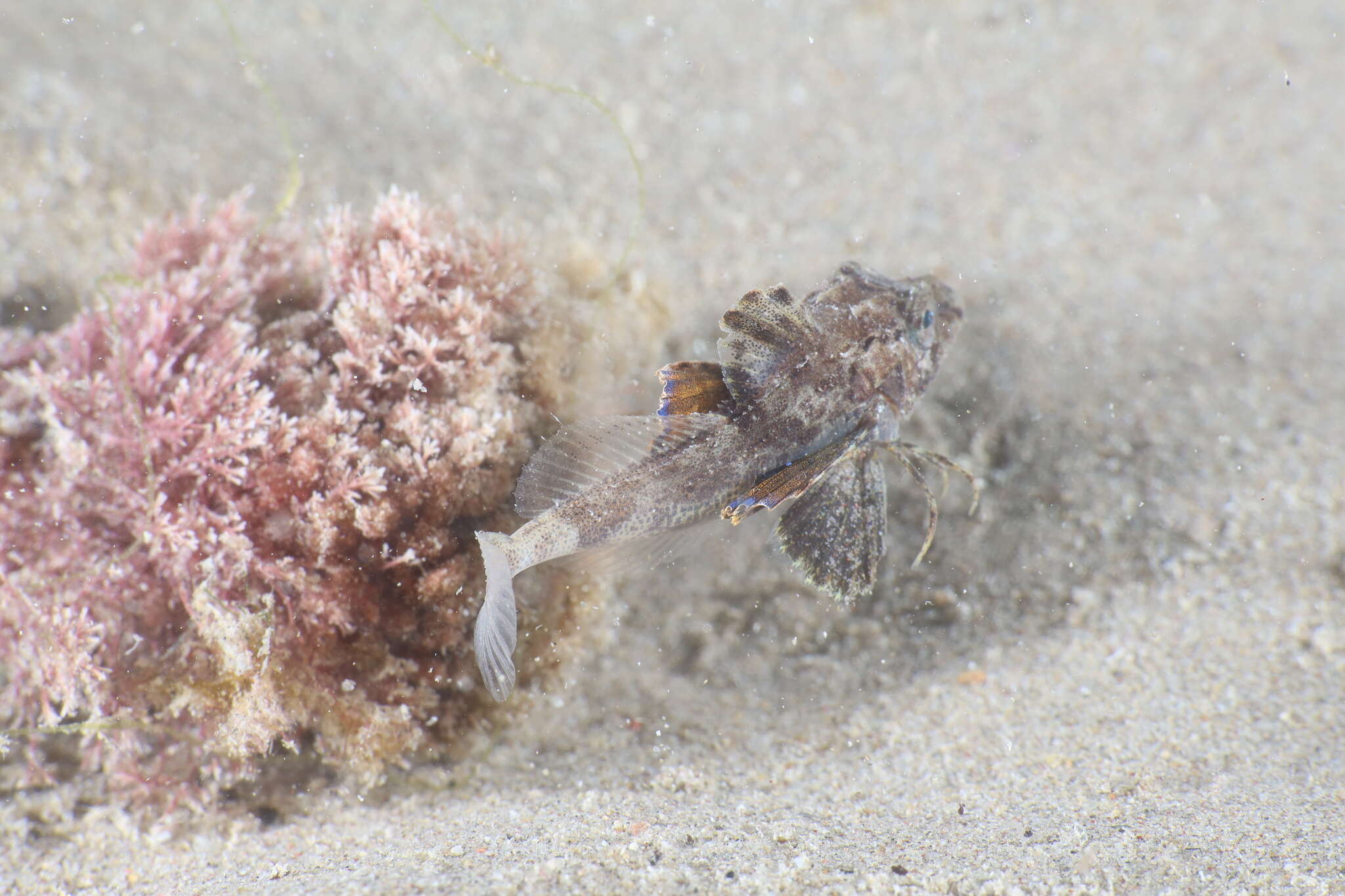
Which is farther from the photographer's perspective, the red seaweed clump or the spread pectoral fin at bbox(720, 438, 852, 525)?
the red seaweed clump

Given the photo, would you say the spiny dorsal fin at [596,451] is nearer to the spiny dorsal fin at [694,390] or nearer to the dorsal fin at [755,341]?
the spiny dorsal fin at [694,390]

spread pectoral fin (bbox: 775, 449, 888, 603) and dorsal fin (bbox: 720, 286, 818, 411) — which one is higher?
dorsal fin (bbox: 720, 286, 818, 411)

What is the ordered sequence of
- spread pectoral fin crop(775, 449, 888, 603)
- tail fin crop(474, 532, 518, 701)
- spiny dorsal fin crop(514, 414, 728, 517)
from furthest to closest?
1. spread pectoral fin crop(775, 449, 888, 603)
2. spiny dorsal fin crop(514, 414, 728, 517)
3. tail fin crop(474, 532, 518, 701)

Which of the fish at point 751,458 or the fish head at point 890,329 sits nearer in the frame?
the fish at point 751,458

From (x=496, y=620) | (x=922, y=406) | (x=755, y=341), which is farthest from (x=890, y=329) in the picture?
(x=496, y=620)

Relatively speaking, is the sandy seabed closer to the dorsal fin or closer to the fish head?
the dorsal fin

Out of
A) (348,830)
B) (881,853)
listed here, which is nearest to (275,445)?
(348,830)

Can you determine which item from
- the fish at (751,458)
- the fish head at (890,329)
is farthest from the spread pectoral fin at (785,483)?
the fish head at (890,329)

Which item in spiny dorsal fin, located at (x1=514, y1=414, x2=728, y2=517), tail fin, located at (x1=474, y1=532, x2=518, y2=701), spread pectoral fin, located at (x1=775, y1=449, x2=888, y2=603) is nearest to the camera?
tail fin, located at (x1=474, y1=532, x2=518, y2=701)

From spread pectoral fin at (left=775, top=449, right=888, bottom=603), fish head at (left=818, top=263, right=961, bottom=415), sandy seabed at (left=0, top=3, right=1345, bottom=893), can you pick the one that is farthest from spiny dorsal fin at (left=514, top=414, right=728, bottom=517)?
fish head at (left=818, top=263, right=961, bottom=415)
